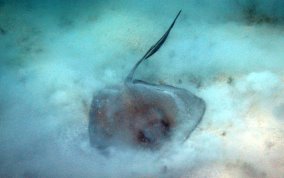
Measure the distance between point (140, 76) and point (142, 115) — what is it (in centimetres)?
120

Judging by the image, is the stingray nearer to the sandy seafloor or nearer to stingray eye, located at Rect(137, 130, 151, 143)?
stingray eye, located at Rect(137, 130, 151, 143)

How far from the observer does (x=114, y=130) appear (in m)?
3.26

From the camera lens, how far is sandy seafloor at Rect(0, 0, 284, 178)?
3.10m

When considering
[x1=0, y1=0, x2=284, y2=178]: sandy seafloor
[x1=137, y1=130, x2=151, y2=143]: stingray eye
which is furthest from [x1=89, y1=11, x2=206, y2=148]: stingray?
[x1=0, y1=0, x2=284, y2=178]: sandy seafloor

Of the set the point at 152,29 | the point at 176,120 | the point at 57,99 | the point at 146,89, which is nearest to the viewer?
the point at 176,120

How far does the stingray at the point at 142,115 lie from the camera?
319cm

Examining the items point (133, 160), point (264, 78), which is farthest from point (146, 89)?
point (264, 78)

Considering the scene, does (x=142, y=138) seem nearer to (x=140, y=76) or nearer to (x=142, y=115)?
(x=142, y=115)

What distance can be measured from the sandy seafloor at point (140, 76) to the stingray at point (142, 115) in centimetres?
16

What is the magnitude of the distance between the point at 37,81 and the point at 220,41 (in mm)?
3189

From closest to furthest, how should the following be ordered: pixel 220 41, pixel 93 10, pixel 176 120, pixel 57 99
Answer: pixel 176 120
pixel 57 99
pixel 220 41
pixel 93 10

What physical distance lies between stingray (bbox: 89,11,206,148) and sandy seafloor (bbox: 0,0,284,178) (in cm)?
16

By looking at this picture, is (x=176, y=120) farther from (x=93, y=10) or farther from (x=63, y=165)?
(x=93, y=10)

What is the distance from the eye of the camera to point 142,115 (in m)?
3.31
